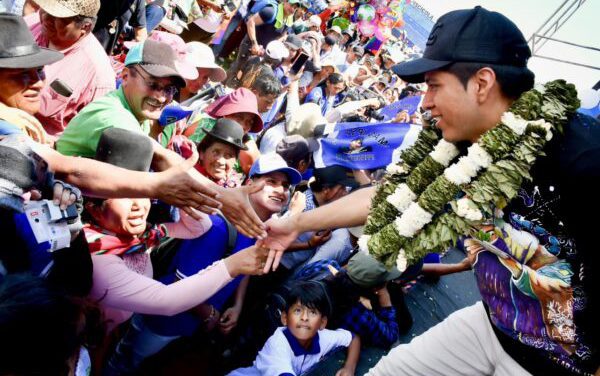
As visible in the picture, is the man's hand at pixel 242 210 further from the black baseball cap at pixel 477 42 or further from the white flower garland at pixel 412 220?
the black baseball cap at pixel 477 42

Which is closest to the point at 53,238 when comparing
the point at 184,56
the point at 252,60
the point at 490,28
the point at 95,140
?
the point at 95,140

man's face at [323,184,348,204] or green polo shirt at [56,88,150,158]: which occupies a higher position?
green polo shirt at [56,88,150,158]

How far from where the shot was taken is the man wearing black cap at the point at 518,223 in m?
1.57

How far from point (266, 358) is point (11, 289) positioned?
1.66 m

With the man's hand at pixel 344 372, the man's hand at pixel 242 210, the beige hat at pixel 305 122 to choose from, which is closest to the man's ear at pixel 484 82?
the man's hand at pixel 242 210

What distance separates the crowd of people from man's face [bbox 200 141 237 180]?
0.4 inches

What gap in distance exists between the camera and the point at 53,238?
1.40 meters

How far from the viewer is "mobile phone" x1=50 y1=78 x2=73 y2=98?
2.77 metres

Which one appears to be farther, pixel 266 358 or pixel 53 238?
pixel 266 358

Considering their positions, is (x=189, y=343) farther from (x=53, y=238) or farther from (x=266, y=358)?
(x=53, y=238)

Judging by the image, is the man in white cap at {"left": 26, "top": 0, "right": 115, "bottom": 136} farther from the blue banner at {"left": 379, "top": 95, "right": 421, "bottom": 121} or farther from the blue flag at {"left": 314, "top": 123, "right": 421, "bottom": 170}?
the blue banner at {"left": 379, "top": 95, "right": 421, "bottom": 121}

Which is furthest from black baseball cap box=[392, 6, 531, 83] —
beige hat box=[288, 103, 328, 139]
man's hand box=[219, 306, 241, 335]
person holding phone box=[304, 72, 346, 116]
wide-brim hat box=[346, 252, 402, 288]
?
person holding phone box=[304, 72, 346, 116]

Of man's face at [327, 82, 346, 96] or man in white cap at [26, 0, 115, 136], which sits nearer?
man in white cap at [26, 0, 115, 136]

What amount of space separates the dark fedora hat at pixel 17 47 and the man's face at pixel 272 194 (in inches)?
62.9
